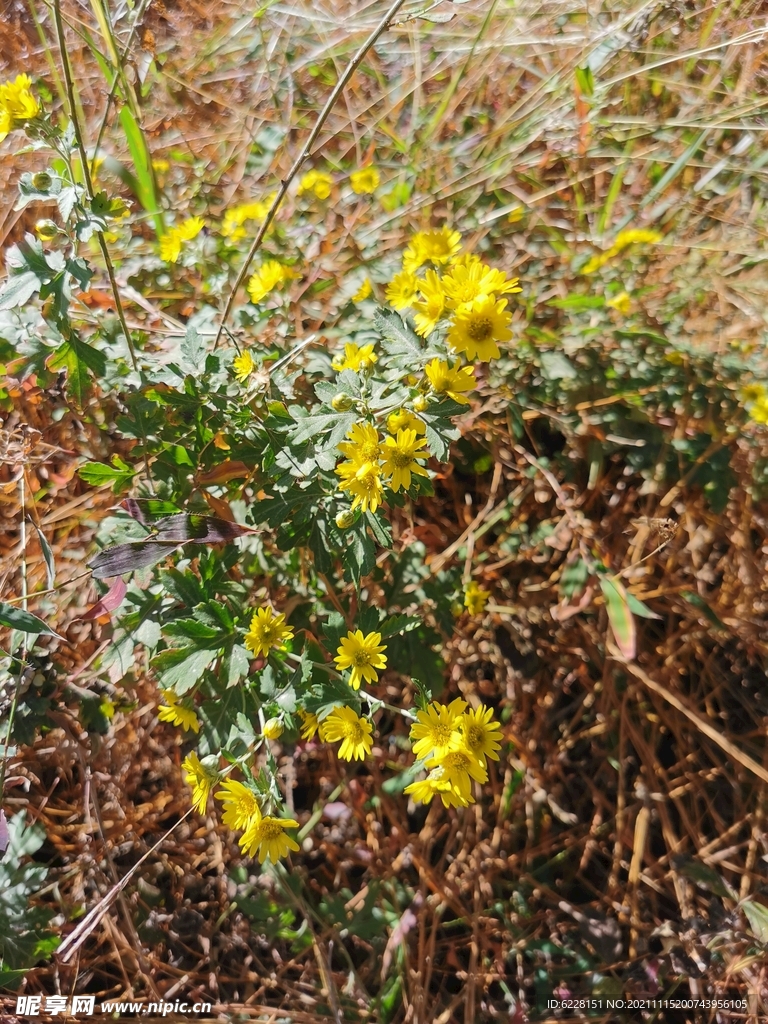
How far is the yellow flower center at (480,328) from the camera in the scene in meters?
1.27

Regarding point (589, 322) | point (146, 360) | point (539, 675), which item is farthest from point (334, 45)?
point (539, 675)

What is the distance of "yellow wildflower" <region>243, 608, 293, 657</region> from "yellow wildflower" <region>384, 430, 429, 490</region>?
14.5 inches

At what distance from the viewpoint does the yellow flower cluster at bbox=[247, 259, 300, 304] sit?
1.92m

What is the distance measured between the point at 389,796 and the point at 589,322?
1.59 metres

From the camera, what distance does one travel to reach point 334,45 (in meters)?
2.81

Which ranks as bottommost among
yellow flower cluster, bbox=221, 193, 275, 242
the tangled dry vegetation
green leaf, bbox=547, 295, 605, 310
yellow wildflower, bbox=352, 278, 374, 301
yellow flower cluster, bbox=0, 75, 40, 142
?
the tangled dry vegetation

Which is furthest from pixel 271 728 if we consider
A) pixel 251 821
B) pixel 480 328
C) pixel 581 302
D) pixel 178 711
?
pixel 581 302

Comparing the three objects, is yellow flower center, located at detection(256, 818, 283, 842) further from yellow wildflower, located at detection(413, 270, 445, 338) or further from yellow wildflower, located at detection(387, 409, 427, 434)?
yellow wildflower, located at detection(413, 270, 445, 338)

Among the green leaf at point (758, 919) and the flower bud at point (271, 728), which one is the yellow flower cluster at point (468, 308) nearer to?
the flower bud at point (271, 728)

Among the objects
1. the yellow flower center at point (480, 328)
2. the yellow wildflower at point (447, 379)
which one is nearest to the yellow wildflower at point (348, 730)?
the yellow wildflower at point (447, 379)

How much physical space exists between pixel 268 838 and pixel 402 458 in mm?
773

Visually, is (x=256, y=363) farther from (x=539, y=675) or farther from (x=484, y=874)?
(x=484, y=874)

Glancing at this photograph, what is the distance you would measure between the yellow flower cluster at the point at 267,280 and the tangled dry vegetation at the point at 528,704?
10.7 inches

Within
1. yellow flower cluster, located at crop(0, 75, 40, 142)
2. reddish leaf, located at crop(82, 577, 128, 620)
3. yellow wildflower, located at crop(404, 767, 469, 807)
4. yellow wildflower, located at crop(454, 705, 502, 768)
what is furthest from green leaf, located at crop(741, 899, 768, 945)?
yellow flower cluster, located at crop(0, 75, 40, 142)
